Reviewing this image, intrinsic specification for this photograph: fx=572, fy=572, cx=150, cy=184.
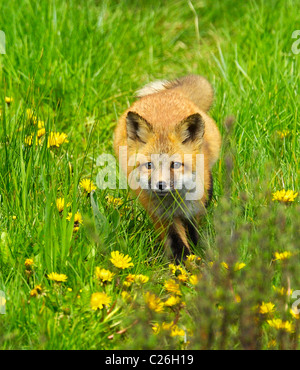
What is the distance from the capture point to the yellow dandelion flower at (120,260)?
118 inches

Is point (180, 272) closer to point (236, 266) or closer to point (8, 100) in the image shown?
point (236, 266)

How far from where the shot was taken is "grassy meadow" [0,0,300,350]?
2613 mm

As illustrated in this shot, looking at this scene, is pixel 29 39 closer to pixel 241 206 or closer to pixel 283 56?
pixel 283 56

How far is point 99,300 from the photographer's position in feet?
8.97

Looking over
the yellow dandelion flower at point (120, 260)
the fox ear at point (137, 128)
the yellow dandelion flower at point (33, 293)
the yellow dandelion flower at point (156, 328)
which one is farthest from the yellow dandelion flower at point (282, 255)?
the fox ear at point (137, 128)

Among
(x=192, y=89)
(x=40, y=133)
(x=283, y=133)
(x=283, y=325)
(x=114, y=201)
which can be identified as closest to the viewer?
(x=283, y=325)

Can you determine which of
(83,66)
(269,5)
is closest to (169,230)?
(83,66)

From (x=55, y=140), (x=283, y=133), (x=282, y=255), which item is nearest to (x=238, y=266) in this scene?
(x=282, y=255)

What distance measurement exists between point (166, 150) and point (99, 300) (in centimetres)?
139

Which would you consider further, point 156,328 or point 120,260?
point 120,260

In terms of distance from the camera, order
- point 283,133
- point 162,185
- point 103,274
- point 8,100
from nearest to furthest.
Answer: point 103,274, point 162,185, point 283,133, point 8,100

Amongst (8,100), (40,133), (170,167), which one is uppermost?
(8,100)

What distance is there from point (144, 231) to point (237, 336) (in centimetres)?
116

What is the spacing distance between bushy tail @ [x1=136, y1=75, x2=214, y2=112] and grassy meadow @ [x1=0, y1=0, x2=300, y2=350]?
13 centimetres
